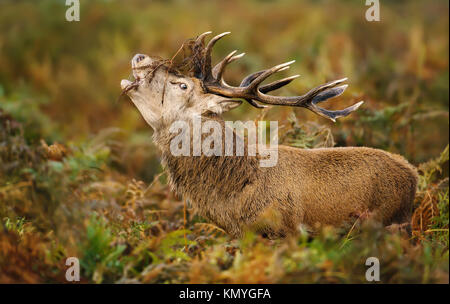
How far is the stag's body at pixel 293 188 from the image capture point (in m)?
5.89

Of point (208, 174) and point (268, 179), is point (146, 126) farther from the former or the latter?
point (268, 179)

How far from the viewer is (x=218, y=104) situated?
6199 mm

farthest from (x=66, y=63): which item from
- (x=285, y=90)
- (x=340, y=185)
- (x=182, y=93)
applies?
(x=340, y=185)

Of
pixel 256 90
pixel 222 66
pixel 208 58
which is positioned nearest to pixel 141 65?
pixel 208 58

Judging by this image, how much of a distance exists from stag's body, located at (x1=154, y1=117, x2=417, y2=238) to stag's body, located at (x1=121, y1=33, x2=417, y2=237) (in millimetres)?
10

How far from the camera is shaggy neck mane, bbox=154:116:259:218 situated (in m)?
6.02

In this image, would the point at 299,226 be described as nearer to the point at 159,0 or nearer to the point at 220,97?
the point at 220,97

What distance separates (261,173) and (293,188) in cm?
38

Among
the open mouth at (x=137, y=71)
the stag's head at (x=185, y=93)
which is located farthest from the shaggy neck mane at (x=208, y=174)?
the open mouth at (x=137, y=71)

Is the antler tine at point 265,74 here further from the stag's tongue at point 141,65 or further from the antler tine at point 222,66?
the stag's tongue at point 141,65

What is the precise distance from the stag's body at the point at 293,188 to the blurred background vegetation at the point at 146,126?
0.41 meters

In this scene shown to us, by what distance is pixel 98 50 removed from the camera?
17.7m

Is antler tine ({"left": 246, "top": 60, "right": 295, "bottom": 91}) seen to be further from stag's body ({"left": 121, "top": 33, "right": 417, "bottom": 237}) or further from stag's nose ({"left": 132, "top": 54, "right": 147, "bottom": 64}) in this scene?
stag's nose ({"left": 132, "top": 54, "right": 147, "bottom": 64})
